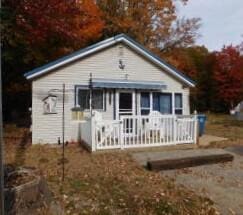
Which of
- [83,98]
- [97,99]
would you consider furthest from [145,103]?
[83,98]

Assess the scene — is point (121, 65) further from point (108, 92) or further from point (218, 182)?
point (218, 182)

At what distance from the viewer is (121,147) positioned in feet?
37.8

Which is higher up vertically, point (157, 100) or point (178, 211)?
point (157, 100)

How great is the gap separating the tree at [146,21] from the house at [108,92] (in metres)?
14.8

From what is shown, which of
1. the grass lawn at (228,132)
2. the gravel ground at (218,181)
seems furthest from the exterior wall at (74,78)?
the gravel ground at (218,181)

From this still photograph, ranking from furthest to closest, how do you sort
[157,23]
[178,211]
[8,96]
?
[157,23] → [8,96] → [178,211]

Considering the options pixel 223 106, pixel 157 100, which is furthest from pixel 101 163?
pixel 223 106

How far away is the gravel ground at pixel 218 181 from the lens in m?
6.00

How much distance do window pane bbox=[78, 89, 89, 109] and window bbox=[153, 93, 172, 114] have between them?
3198mm

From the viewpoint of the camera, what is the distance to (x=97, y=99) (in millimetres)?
14281

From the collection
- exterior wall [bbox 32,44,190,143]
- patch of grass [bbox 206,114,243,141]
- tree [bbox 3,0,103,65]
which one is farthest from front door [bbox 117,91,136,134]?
tree [bbox 3,0,103,65]

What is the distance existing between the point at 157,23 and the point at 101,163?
23897 millimetres

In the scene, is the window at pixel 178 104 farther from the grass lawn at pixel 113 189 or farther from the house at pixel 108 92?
the grass lawn at pixel 113 189

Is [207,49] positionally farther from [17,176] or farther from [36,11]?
[17,176]
